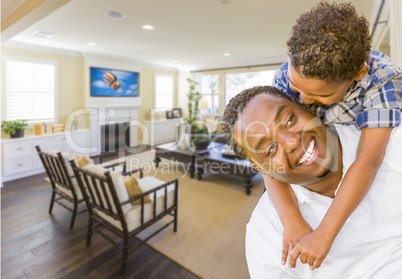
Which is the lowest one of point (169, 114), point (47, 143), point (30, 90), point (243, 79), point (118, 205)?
point (118, 205)

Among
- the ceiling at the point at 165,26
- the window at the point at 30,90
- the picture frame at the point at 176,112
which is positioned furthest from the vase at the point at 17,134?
the picture frame at the point at 176,112

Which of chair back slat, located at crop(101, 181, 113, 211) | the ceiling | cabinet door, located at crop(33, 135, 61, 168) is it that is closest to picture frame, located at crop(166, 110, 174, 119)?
the ceiling

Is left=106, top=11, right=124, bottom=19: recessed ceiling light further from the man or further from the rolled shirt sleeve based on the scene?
the rolled shirt sleeve

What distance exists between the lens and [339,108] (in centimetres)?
59

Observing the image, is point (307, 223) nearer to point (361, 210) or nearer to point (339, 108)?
point (361, 210)

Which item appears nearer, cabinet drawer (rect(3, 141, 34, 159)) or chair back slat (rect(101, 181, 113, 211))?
chair back slat (rect(101, 181, 113, 211))

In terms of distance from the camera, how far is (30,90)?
4.86 metres

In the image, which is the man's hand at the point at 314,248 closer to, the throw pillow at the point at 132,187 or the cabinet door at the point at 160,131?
the throw pillow at the point at 132,187

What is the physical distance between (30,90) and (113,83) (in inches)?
79.2

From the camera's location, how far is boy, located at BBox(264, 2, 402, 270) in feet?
1.47

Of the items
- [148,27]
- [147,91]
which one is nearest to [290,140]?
[148,27]

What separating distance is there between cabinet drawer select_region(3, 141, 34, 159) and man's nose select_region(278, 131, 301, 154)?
5.34 m

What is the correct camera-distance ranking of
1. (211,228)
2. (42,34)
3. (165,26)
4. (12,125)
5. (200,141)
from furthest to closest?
(200,141)
(12,125)
(42,34)
(165,26)
(211,228)

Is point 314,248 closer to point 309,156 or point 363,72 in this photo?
point 309,156
